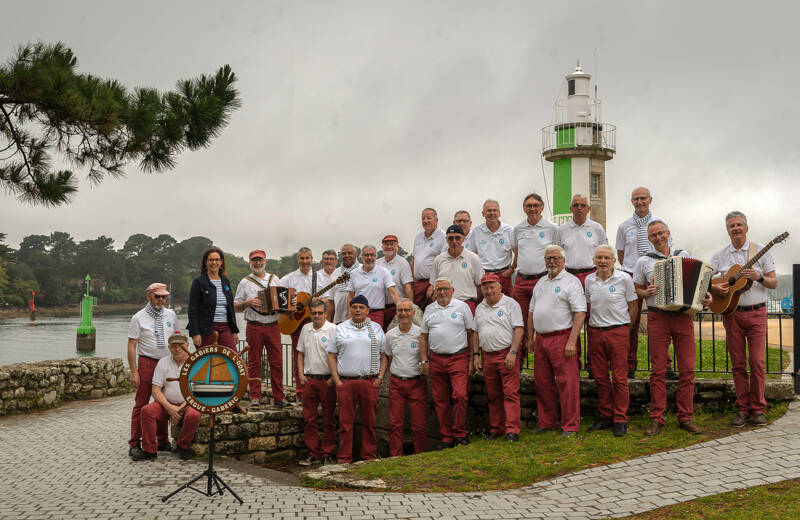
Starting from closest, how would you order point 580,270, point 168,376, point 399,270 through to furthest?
point 168,376, point 580,270, point 399,270

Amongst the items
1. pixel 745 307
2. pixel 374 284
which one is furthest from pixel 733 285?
pixel 374 284

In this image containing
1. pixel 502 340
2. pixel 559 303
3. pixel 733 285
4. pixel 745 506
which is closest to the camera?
pixel 745 506

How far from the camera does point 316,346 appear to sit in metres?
9.30

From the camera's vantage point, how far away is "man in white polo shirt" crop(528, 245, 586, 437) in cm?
794

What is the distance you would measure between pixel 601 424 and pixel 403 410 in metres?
2.53

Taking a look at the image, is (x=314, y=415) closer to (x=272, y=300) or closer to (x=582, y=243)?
(x=272, y=300)

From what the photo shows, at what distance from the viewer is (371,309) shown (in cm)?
998

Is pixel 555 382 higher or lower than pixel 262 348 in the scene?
lower

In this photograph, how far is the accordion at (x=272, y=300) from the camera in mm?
9512

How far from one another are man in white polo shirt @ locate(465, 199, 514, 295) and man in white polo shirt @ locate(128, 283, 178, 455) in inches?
169

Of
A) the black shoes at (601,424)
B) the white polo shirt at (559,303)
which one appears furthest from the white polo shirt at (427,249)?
A: the black shoes at (601,424)

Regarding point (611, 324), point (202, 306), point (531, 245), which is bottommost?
point (611, 324)

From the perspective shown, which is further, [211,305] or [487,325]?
[211,305]

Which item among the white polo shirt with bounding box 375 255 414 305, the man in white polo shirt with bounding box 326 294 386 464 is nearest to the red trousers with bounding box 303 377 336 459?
the man in white polo shirt with bounding box 326 294 386 464
